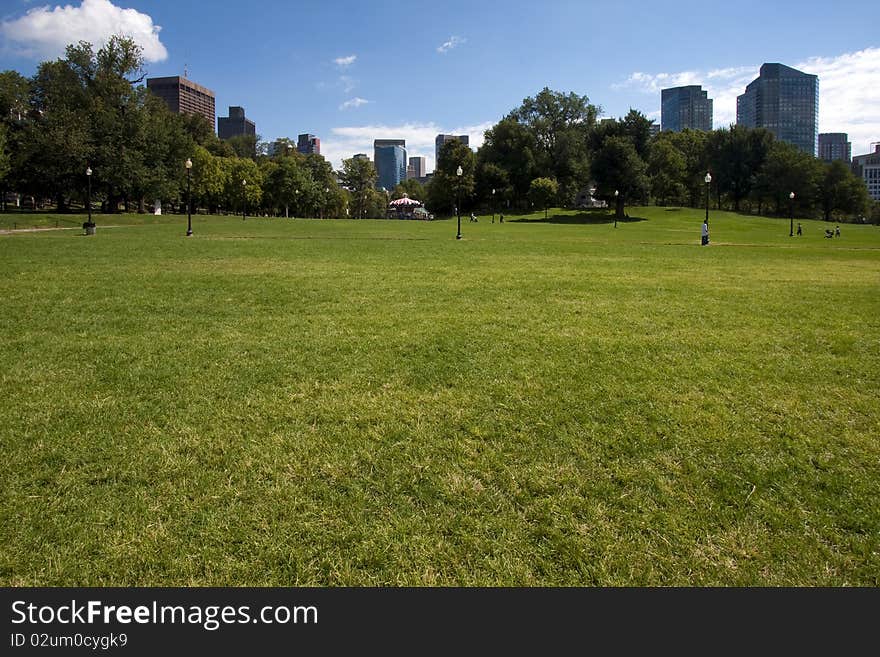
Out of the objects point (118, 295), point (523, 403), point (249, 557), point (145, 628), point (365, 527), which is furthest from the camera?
point (118, 295)

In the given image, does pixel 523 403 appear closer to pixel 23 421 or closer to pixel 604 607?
pixel 604 607

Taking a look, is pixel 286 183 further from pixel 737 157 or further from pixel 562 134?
pixel 737 157

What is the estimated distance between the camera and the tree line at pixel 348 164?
5606 centimetres

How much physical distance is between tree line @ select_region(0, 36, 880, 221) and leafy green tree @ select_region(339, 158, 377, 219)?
28 centimetres

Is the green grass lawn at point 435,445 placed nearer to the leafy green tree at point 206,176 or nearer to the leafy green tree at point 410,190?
the leafy green tree at point 206,176

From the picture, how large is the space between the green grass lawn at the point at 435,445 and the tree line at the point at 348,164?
162 feet

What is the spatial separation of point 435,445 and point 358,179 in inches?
4812

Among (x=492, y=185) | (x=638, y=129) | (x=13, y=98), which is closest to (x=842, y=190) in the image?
(x=638, y=129)

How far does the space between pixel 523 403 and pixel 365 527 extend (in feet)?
7.50

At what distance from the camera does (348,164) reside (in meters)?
120

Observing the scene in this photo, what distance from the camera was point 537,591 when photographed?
103 inches

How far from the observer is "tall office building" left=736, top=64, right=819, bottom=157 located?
180375mm

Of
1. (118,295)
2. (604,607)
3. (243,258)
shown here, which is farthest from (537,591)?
(243,258)

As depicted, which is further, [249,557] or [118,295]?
[118,295]
